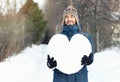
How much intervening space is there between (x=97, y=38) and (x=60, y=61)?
21749 millimetres

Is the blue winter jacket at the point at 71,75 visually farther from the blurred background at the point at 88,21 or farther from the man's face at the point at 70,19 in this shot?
the blurred background at the point at 88,21

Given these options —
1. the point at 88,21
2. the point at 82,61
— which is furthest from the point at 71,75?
the point at 88,21

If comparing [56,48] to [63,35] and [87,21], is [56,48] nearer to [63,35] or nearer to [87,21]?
[63,35]

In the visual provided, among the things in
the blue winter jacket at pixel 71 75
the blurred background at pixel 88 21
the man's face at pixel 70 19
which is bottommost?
the blue winter jacket at pixel 71 75

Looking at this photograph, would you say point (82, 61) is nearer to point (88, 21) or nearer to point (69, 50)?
point (69, 50)

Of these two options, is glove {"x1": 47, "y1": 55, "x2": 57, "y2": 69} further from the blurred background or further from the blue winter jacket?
the blurred background

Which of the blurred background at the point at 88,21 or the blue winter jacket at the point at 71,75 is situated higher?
the blurred background at the point at 88,21

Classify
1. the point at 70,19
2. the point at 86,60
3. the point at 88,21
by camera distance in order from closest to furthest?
the point at 86,60, the point at 70,19, the point at 88,21

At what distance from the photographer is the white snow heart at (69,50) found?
514cm

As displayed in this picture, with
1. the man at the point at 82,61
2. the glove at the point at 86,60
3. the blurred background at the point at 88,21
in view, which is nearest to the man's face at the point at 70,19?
the man at the point at 82,61

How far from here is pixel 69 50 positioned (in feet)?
17.0

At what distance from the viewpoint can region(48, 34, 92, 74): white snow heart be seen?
16.9 ft

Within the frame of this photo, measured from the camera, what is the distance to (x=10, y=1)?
20328 millimetres

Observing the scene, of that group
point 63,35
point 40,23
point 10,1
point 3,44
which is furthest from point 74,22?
point 40,23
